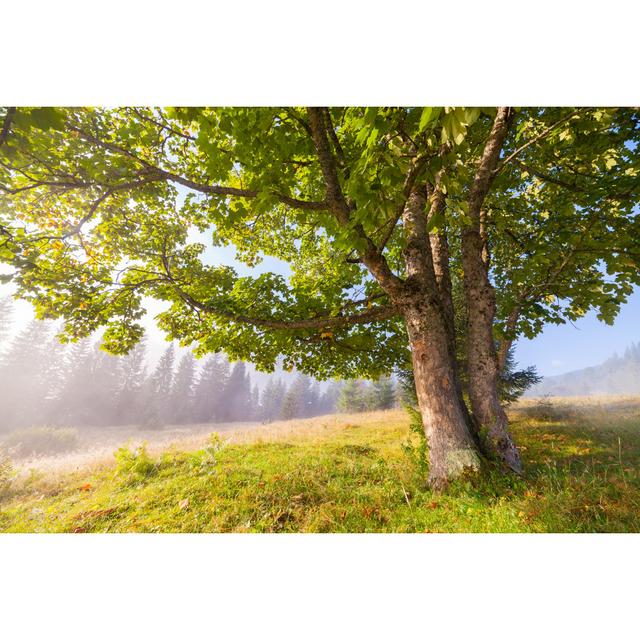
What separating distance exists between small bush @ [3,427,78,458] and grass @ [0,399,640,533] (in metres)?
1.18

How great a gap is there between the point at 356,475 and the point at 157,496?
3.12 meters

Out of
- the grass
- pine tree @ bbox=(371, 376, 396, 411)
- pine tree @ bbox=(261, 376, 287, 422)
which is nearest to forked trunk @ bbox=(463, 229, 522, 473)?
the grass

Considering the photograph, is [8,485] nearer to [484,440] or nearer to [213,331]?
[213,331]

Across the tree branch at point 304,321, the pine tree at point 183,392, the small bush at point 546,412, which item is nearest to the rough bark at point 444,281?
the tree branch at point 304,321

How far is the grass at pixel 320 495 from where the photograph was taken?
269cm

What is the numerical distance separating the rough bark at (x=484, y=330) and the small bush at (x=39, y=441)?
394 inches

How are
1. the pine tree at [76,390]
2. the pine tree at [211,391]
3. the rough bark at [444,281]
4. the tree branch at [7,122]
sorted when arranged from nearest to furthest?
the tree branch at [7,122]
the rough bark at [444,281]
the pine tree at [76,390]
the pine tree at [211,391]

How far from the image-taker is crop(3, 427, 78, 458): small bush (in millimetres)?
6234

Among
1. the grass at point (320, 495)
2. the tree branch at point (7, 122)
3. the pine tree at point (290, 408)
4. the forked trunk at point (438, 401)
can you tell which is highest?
the tree branch at point (7, 122)

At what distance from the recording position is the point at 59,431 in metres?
7.69

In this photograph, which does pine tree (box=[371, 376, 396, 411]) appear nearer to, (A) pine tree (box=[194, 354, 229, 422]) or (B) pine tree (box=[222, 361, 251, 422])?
(B) pine tree (box=[222, 361, 251, 422])

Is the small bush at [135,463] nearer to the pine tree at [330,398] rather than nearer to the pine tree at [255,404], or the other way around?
the pine tree at [255,404]
